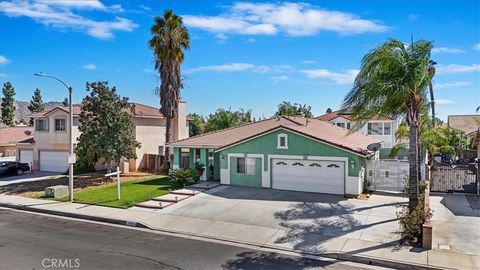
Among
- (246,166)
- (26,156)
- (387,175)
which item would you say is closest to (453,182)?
(387,175)

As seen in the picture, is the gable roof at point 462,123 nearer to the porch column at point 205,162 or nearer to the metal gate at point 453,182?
the metal gate at point 453,182

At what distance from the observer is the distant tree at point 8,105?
7494 cm

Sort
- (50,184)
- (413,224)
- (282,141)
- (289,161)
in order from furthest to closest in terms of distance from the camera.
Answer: (50,184) < (282,141) < (289,161) < (413,224)

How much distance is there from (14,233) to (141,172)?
57.5 feet

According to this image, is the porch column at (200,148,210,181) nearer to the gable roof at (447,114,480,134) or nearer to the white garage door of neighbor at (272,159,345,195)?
the white garage door of neighbor at (272,159,345,195)

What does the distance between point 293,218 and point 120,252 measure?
7534 mm

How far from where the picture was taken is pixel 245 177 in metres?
23.9

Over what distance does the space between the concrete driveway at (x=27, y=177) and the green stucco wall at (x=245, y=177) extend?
1617 cm

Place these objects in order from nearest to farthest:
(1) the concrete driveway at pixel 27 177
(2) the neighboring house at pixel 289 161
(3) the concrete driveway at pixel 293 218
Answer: (3) the concrete driveway at pixel 293 218 < (2) the neighboring house at pixel 289 161 < (1) the concrete driveway at pixel 27 177

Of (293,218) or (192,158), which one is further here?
(192,158)

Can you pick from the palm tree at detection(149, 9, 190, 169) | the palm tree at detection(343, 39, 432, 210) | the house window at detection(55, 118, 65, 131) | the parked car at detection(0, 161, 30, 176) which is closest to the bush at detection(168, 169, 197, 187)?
the palm tree at detection(149, 9, 190, 169)

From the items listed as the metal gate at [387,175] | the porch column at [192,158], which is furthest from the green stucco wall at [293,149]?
the porch column at [192,158]

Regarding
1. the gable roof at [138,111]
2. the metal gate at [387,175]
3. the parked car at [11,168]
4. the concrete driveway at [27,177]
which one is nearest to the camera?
the metal gate at [387,175]

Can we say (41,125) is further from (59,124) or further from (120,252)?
(120,252)
